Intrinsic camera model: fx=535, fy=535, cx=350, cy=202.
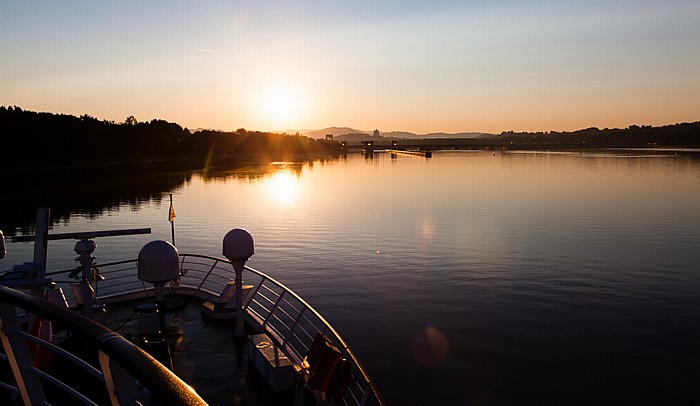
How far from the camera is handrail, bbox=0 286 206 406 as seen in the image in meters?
2.77

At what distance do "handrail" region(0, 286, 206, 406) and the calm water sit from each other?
20.5 meters

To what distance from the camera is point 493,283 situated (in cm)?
3781

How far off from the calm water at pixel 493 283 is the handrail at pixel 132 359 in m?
20.5

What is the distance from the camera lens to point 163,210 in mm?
82500

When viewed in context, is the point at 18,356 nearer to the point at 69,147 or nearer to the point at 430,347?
the point at 430,347

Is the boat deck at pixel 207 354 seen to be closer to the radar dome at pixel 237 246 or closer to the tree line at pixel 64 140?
the radar dome at pixel 237 246

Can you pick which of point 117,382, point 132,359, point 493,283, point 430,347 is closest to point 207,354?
point 117,382

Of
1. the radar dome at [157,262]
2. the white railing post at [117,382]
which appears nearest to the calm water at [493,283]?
the radar dome at [157,262]

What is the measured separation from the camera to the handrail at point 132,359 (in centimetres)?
277

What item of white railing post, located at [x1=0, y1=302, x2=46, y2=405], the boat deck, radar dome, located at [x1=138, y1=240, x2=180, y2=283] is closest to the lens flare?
the boat deck

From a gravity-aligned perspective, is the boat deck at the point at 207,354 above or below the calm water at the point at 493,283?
above

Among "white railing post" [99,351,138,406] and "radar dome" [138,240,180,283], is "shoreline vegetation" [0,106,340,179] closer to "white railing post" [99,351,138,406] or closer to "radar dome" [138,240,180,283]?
"radar dome" [138,240,180,283]

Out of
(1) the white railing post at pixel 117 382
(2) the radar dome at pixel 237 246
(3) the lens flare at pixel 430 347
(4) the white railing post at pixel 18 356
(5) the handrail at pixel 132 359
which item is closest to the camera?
(5) the handrail at pixel 132 359

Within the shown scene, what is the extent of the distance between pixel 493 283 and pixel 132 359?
3699 centimetres
